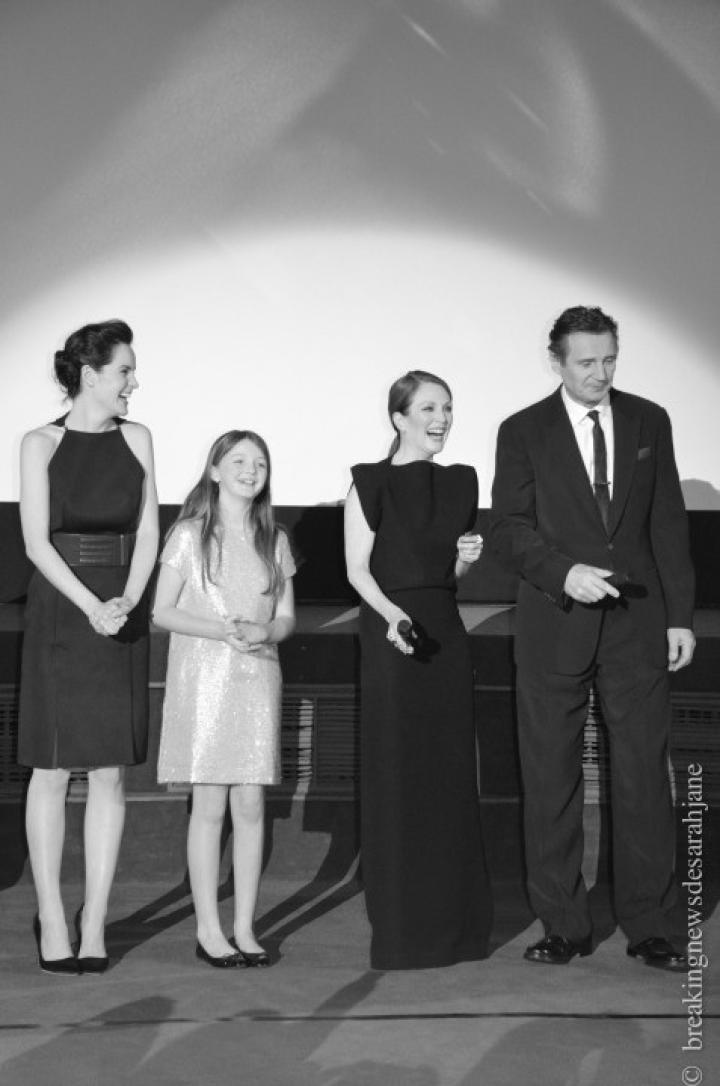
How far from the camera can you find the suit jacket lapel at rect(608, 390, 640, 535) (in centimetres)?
319

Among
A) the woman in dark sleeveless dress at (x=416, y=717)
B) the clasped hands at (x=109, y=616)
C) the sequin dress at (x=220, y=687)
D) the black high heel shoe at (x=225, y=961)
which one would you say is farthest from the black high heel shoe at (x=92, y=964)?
the clasped hands at (x=109, y=616)

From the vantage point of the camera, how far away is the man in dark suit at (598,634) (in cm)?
318

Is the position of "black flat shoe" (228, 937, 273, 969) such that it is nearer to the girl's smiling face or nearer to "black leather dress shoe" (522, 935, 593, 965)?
"black leather dress shoe" (522, 935, 593, 965)

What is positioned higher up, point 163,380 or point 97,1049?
point 163,380

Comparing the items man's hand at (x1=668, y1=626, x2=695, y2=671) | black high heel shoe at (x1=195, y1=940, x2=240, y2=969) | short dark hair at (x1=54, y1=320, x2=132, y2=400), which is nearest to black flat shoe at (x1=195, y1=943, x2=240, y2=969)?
black high heel shoe at (x1=195, y1=940, x2=240, y2=969)

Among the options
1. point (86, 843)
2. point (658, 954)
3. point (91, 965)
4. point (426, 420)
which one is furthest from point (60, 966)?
point (426, 420)

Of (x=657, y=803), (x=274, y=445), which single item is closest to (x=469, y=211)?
Answer: (x=274, y=445)

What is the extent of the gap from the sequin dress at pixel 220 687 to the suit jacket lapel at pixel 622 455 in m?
0.77

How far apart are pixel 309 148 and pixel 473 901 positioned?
2.52m

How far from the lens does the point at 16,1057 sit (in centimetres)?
253

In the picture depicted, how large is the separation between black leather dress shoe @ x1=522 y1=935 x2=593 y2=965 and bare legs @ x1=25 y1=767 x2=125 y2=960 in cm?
94

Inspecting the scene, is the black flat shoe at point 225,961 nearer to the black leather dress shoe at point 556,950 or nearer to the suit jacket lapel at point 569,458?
the black leather dress shoe at point 556,950

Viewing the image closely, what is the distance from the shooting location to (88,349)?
3189mm

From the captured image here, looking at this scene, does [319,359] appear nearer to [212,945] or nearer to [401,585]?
[401,585]
